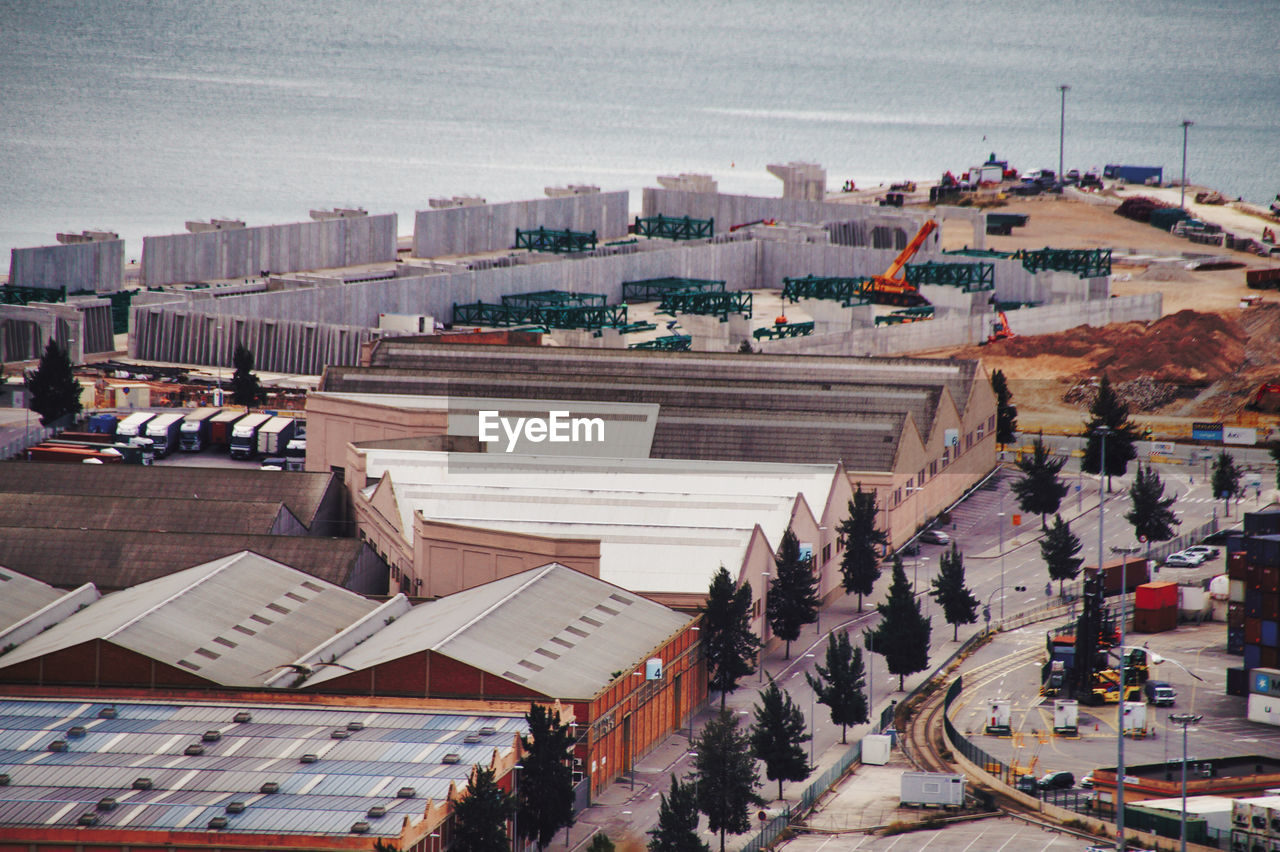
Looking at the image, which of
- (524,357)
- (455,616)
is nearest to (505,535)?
(455,616)

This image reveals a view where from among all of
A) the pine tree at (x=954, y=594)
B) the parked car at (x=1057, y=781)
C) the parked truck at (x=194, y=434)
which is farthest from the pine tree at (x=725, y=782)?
the parked truck at (x=194, y=434)

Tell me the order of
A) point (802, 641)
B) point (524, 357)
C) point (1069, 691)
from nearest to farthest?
1. point (1069, 691)
2. point (802, 641)
3. point (524, 357)

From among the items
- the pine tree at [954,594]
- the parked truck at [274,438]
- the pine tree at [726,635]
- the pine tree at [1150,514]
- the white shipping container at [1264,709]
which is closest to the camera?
the white shipping container at [1264,709]

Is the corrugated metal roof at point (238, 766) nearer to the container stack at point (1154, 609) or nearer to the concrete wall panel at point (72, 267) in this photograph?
the container stack at point (1154, 609)

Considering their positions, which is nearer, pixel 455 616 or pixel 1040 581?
pixel 455 616

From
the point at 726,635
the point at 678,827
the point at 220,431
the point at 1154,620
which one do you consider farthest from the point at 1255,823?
the point at 220,431

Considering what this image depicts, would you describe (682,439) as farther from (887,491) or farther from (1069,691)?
(1069,691)

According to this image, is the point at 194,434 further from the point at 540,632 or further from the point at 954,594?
the point at 954,594
